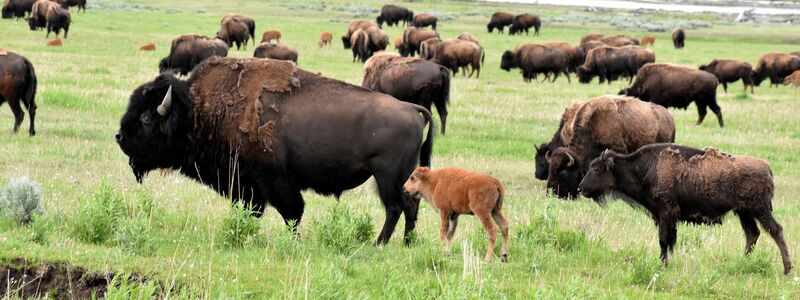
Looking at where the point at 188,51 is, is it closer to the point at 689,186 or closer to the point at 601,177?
the point at 601,177

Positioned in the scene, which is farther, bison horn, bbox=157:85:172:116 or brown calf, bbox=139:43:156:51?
brown calf, bbox=139:43:156:51

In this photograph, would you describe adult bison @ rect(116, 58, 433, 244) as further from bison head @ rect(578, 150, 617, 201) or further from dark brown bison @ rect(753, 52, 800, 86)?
dark brown bison @ rect(753, 52, 800, 86)

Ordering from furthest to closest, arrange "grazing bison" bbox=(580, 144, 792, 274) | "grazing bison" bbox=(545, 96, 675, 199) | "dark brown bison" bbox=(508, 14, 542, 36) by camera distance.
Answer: "dark brown bison" bbox=(508, 14, 542, 36), "grazing bison" bbox=(545, 96, 675, 199), "grazing bison" bbox=(580, 144, 792, 274)

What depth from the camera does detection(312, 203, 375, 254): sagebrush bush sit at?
24.1 feet

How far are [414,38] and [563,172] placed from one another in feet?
105

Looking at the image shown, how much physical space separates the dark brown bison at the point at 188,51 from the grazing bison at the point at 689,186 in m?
23.1

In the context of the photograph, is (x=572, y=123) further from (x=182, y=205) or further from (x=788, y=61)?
(x=788, y=61)

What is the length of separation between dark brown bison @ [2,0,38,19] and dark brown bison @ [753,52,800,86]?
36.2 m

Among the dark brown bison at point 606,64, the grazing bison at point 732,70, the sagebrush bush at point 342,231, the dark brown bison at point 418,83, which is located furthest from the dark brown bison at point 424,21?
the sagebrush bush at point 342,231

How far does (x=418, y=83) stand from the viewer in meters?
18.5

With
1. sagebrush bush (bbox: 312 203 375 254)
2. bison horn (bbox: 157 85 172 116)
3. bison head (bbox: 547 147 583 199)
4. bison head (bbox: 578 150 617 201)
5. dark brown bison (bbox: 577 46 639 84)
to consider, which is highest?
bison horn (bbox: 157 85 172 116)

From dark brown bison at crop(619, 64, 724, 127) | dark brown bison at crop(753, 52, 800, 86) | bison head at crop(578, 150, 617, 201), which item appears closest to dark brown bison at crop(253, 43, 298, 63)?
dark brown bison at crop(619, 64, 724, 127)

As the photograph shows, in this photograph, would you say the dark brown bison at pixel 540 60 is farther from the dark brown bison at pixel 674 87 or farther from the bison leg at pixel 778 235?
the bison leg at pixel 778 235

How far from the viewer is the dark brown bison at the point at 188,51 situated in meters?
31.0
